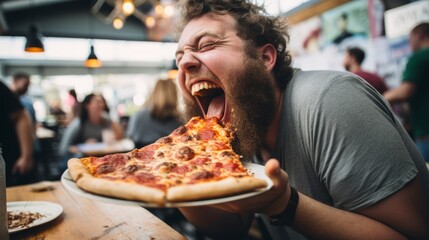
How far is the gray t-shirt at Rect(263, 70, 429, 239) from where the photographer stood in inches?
49.7

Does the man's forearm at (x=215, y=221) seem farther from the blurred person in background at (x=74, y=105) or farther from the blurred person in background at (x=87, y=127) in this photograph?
the blurred person in background at (x=74, y=105)

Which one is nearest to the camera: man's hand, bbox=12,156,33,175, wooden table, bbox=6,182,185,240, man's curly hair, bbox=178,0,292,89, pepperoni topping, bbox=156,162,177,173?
pepperoni topping, bbox=156,162,177,173

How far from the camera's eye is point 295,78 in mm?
1771

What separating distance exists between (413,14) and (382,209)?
487cm

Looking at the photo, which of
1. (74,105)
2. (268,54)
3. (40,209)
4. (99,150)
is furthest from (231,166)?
(74,105)

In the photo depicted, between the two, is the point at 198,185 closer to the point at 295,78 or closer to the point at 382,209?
the point at 382,209

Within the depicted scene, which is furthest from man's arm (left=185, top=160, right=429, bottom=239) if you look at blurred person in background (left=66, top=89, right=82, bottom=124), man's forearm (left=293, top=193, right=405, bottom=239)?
blurred person in background (left=66, top=89, right=82, bottom=124)

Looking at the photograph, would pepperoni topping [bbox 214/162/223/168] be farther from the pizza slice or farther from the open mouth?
the open mouth

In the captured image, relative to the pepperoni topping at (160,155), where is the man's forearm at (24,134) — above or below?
below

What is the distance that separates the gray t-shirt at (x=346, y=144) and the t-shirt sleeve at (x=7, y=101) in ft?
10.7

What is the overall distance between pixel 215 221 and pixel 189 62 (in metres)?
0.87

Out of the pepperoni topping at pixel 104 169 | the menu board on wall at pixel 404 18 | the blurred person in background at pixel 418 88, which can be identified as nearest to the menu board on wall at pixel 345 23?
the menu board on wall at pixel 404 18

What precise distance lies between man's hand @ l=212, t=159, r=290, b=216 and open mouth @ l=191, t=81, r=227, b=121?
73 centimetres

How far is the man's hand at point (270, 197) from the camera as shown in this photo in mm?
1055
